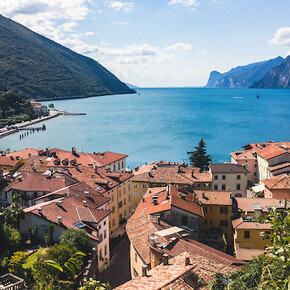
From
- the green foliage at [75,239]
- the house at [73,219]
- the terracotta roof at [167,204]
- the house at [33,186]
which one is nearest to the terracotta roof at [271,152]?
the terracotta roof at [167,204]

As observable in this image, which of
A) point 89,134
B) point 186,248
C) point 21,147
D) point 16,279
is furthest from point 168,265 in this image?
point 89,134

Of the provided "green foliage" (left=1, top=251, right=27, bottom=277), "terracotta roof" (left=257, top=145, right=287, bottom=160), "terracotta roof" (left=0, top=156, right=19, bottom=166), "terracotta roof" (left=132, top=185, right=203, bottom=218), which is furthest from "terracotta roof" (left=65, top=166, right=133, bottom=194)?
"terracotta roof" (left=257, top=145, right=287, bottom=160)

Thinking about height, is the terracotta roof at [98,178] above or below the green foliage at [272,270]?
below

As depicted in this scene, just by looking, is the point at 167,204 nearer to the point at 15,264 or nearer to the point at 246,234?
the point at 246,234

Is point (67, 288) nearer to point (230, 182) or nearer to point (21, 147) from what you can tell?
point (230, 182)

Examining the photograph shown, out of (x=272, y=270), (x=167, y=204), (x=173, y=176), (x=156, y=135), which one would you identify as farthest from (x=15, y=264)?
(x=156, y=135)

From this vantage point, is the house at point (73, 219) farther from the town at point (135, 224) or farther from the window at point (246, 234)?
the window at point (246, 234)
